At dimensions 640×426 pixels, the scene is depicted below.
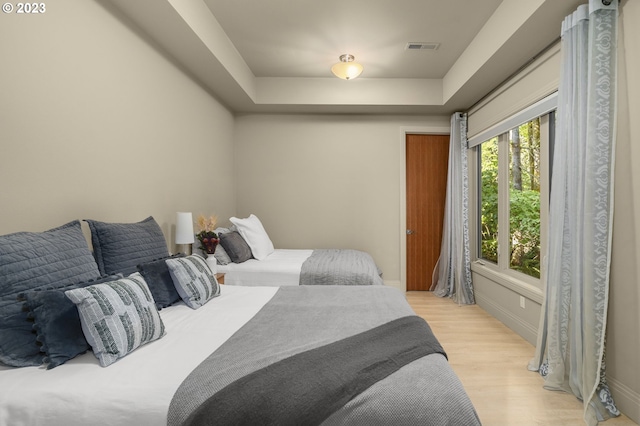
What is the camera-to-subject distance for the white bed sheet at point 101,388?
3.51ft

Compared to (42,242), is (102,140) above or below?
above

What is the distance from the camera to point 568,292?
2.33 meters

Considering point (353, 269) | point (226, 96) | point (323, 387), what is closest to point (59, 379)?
point (323, 387)

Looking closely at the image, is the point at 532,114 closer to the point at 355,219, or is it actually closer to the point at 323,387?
the point at 355,219

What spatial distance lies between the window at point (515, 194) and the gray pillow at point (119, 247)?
3.16 metres

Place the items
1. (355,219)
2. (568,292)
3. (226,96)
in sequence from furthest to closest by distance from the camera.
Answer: (355,219), (226,96), (568,292)

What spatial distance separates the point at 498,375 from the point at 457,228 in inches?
88.3

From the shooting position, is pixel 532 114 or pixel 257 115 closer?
pixel 532 114

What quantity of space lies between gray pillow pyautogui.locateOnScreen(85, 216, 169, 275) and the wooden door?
12.1 feet

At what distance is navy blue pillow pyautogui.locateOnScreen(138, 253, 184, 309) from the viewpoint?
198 cm

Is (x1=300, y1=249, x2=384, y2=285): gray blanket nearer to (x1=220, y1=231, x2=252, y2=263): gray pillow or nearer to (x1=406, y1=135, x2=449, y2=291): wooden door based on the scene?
(x1=220, y1=231, x2=252, y2=263): gray pillow

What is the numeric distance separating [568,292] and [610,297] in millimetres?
221

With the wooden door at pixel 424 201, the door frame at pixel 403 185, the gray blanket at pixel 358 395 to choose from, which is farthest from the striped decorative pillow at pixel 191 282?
the wooden door at pixel 424 201

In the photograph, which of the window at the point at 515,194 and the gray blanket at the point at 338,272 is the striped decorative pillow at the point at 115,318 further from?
the window at the point at 515,194
